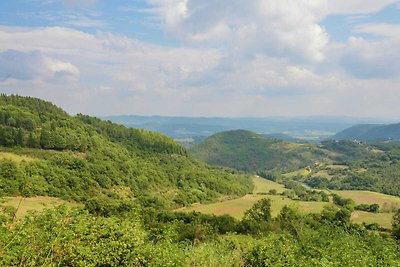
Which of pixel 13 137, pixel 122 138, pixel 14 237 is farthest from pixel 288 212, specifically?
pixel 122 138

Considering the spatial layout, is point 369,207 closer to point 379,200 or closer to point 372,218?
point 379,200

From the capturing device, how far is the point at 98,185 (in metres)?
131

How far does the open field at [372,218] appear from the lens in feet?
393

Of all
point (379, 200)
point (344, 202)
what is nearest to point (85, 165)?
point (344, 202)

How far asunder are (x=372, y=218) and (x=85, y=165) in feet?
355

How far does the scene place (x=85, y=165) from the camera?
13512cm

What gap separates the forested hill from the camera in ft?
381

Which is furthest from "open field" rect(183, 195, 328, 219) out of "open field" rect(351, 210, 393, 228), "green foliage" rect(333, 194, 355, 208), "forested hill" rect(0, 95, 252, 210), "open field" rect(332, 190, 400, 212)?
"open field" rect(332, 190, 400, 212)

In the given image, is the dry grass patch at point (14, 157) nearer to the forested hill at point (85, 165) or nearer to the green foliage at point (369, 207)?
the forested hill at point (85, 165)

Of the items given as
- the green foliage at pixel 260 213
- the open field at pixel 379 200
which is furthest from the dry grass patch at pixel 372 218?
the green foliage at pixel 260 213

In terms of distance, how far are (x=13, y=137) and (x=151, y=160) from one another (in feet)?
217

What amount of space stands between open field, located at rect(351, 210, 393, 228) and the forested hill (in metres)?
62.2

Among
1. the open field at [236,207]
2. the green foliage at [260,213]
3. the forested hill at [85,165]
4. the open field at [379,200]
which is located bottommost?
the open field at [379,200]

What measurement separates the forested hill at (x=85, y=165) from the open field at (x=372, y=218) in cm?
6217
